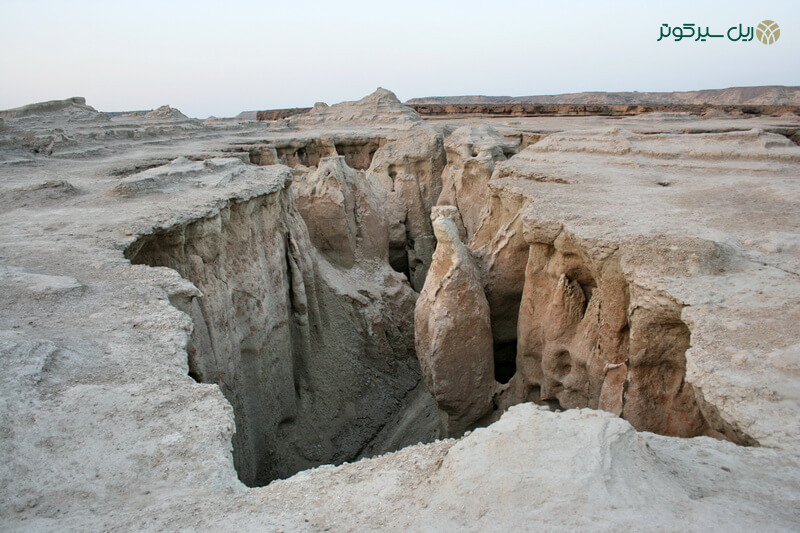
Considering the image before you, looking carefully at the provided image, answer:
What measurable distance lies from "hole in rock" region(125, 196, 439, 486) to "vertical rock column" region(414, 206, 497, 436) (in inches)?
36.7

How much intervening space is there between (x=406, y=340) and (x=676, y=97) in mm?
30148

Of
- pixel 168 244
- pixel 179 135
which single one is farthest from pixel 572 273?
pixel 179 135

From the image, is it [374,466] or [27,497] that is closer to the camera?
[27,497]

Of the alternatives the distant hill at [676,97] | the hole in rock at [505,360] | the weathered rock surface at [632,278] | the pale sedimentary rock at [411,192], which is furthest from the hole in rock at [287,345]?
the distant hill at [676,97]

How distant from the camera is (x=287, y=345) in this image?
19.2ft

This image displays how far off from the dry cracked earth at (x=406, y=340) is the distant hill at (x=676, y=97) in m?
24.6

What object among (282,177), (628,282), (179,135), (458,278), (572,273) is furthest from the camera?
(179,135)

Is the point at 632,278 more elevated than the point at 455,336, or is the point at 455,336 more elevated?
the point at 632,278

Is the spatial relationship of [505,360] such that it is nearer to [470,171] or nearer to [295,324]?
[295,324]

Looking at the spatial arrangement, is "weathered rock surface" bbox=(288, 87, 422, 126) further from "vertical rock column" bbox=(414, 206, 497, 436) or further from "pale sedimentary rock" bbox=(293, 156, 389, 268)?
"vertical rock column" bbox=(414, 206, 497, 436)

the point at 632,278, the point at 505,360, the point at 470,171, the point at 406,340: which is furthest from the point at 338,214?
the point at 632,278

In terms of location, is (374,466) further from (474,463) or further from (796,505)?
(796,505)

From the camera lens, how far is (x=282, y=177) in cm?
655

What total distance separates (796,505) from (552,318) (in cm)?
294
